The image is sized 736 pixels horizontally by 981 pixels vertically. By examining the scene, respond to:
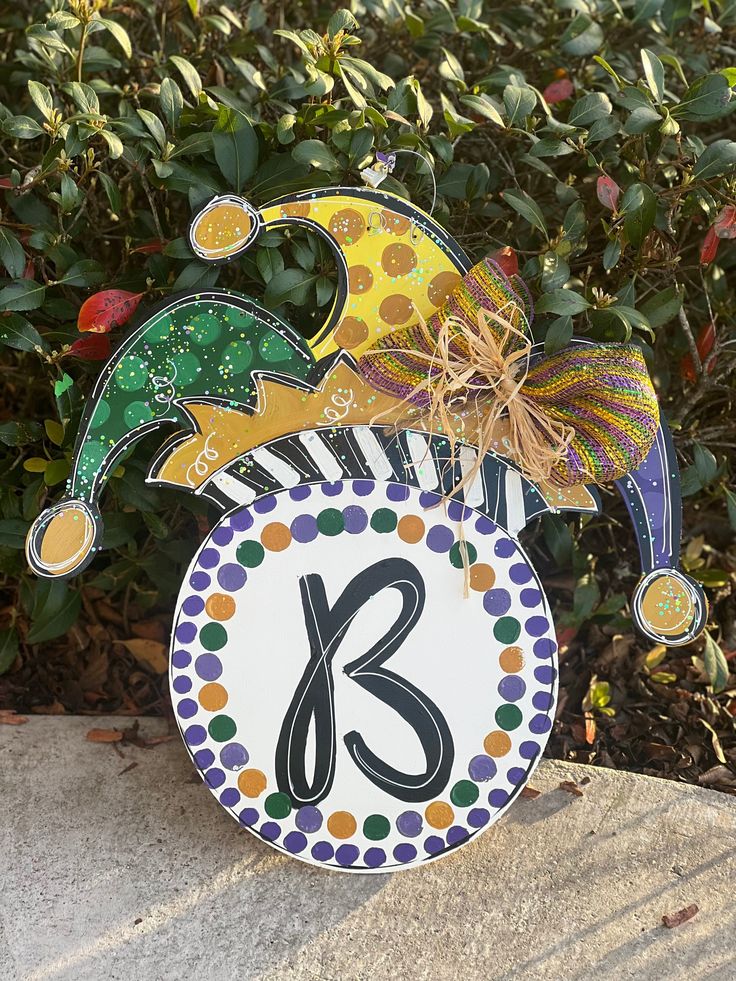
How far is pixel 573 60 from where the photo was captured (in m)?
1.96

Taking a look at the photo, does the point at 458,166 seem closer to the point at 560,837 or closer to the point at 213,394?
the point at 213,394

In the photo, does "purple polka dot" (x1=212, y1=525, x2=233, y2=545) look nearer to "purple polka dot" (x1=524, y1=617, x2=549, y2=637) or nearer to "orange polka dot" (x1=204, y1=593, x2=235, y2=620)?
"orange polka dot" (x1=204, y1=593, x2=235, y2=620)

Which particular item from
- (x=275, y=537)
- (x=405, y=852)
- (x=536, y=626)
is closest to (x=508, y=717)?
(x=536, y=626)

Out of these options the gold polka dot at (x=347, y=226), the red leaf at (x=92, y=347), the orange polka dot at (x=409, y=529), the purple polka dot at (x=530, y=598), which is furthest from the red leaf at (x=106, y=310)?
the purple polka dot at (x=530, y=598)

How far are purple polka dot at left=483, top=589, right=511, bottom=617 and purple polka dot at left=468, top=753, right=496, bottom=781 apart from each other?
239 millimetres

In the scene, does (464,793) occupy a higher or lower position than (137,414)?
lower

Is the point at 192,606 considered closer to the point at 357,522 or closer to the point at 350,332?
the point at 357,522

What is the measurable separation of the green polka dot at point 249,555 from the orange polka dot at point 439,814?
50cm

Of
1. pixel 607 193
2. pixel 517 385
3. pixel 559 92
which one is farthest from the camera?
pixel 559 92

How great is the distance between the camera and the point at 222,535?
4.81 feet

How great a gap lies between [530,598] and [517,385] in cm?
36

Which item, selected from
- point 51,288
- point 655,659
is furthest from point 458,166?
point 655,659

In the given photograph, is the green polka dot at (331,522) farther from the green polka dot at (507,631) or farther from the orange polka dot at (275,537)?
the green polka dot at (507,631)

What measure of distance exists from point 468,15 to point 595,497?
104 cm
